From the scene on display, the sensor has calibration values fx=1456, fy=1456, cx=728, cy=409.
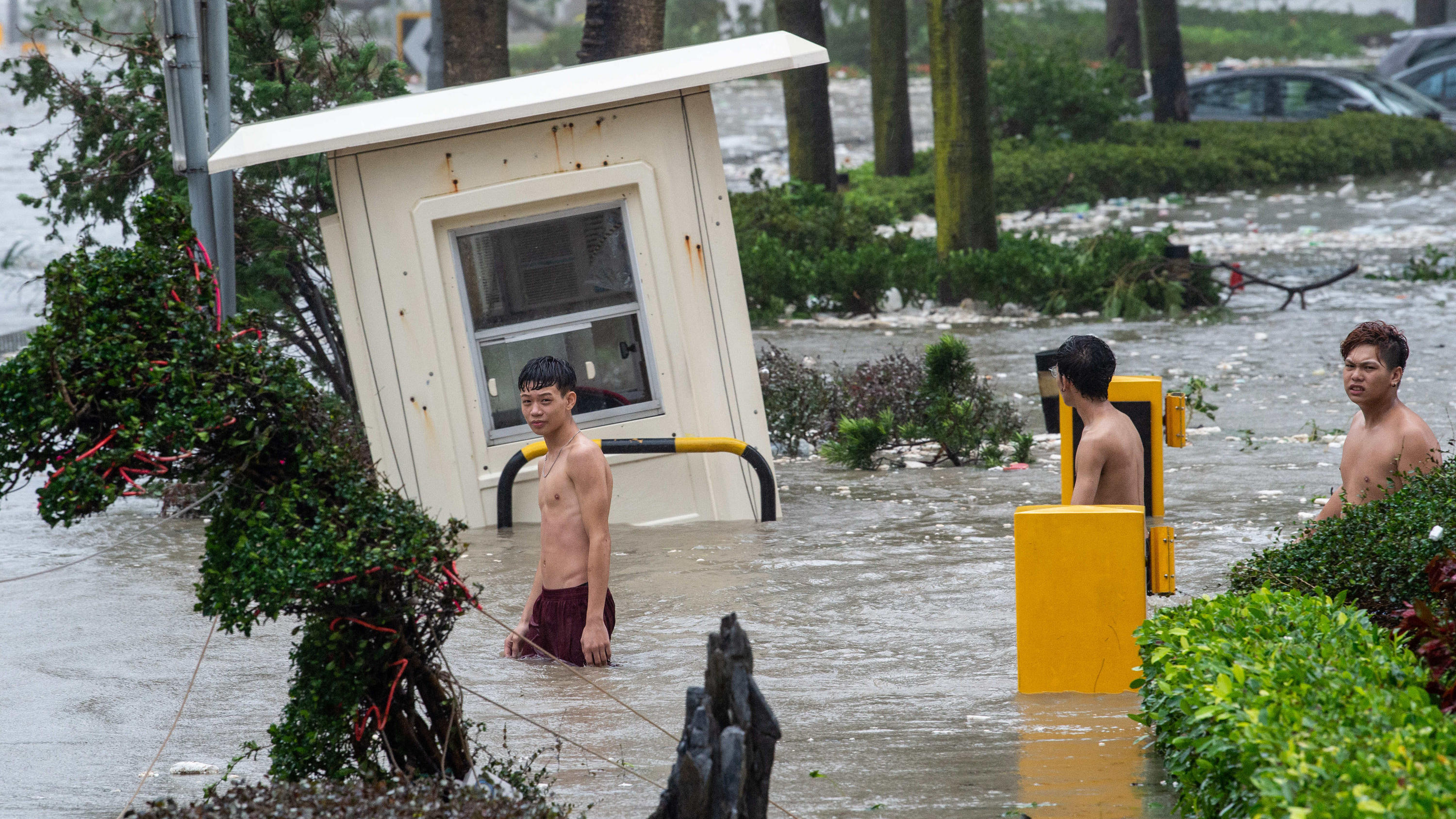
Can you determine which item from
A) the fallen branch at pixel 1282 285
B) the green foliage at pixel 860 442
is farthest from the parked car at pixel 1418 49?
the green foliage at pixel 860 442

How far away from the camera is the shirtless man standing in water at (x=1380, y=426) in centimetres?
539

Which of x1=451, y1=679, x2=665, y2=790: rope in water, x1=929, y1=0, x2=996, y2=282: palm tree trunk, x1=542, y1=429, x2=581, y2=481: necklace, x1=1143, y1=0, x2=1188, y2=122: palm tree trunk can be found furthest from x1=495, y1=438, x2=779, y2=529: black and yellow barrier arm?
x1=1143, y1=0, x2=1188, y2=122: palm tree trunk

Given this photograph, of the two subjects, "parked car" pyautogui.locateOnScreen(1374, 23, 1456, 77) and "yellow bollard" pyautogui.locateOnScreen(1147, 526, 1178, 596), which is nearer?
"yellow bollard" pyautogui.locateOnScreen(1147, 526, 1178, 596)

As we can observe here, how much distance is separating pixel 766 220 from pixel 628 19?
485 cm

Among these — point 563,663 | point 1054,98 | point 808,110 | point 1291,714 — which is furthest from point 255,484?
point 1054,98

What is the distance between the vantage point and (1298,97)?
2681 cm

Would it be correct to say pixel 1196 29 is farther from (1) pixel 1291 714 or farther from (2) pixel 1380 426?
(1) pixel 1291 714

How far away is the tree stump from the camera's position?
3.11 m

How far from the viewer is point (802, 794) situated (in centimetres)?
410

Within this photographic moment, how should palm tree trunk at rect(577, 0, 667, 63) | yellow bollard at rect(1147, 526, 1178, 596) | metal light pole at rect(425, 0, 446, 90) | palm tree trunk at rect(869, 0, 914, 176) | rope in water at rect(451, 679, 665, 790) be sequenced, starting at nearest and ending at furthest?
rope in water at rect(451, 679, 665, 790) < yellow bollard at rect(1147, 526, 1178, 596) < palm tree trunk at rect(577, 0, 667, 63) < metal light pole at rect(425, 0, 446, 90) < palm tree trunk at rect(869, 0, 914, 176)

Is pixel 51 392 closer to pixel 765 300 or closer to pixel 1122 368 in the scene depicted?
pixel 1122 368

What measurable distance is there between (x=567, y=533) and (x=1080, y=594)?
204 cm

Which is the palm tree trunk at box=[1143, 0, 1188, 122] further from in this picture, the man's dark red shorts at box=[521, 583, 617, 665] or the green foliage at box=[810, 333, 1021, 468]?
the man's dark red shorts at box=[521, 583, 617, 665]

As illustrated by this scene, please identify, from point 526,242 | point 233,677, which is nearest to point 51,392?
point 233,677
